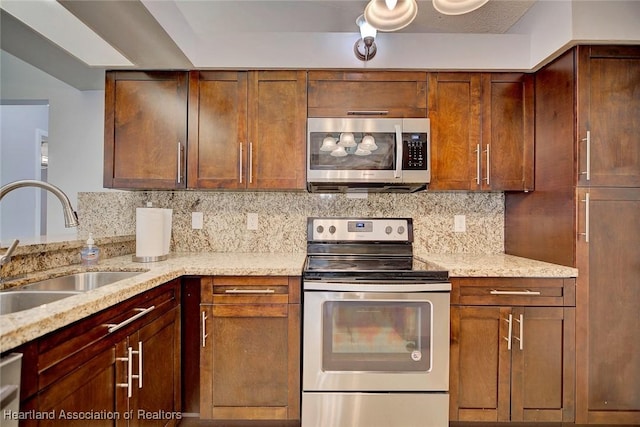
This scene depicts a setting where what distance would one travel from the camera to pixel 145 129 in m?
2.09

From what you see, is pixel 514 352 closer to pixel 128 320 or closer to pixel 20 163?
pixel 128 320

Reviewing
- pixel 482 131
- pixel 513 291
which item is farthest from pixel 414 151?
pixel 513 291

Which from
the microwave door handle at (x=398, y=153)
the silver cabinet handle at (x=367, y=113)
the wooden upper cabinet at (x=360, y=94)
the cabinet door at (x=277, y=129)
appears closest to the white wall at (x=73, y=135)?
the cabinet door at (x=277, y=129)

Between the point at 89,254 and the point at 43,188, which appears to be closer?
the point at 43,188

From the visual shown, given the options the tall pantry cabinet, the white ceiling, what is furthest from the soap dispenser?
the tall pantry cabinet

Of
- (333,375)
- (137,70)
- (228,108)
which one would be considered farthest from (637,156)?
(137,70)

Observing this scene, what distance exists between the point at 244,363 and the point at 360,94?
5.58ft

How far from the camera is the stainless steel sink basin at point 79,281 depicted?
1462mm

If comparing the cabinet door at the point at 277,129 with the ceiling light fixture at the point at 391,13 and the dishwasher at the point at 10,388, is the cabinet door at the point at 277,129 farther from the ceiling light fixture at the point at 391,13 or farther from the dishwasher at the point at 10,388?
the dishwasher at the point at 10,388

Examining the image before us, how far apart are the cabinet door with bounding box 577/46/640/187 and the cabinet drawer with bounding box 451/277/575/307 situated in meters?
0.57

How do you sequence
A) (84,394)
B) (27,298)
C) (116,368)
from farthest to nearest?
(27,298) → (116,368) → (84,394)

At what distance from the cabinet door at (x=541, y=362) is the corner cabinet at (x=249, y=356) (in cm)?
117

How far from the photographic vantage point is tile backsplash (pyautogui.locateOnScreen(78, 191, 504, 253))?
2400 mm

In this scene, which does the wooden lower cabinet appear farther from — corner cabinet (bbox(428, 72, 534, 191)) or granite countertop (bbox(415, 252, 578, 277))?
corner cabinet (bbox(428, 72, 534, 191))
